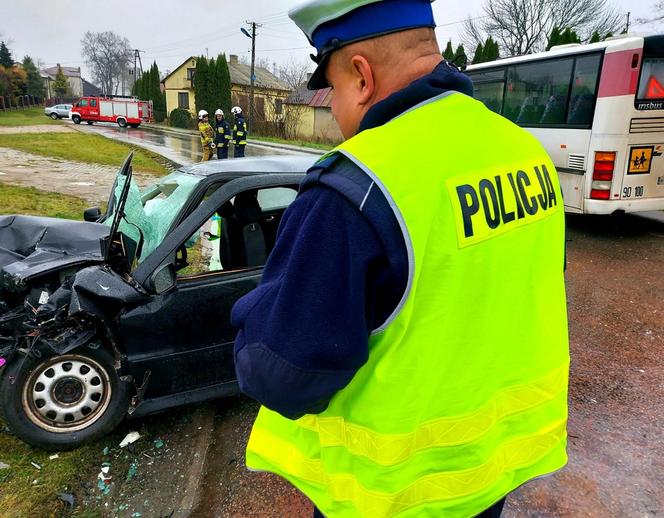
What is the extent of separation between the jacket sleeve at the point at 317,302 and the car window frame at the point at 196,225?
191 centimetres

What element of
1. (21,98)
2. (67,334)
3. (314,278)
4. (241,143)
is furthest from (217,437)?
(21,98)

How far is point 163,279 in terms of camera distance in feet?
8.69

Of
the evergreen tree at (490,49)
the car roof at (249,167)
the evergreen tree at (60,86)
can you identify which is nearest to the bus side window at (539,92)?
the car roof at (249,167)

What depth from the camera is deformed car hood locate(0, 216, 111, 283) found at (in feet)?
11.1

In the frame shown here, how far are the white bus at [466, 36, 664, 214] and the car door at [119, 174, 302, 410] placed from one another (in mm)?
5994

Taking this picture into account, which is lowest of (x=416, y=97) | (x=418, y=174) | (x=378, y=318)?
(x=378, y=318)

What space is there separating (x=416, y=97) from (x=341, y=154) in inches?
9.0

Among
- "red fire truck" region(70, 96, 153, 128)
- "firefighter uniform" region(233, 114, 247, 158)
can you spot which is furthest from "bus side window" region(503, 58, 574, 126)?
"red fire truck" region(70, 96, 153, 128)

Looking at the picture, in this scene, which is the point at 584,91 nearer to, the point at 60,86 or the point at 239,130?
the point at 239,130

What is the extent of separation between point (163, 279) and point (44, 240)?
1779mm

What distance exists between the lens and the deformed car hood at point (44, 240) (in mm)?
3397

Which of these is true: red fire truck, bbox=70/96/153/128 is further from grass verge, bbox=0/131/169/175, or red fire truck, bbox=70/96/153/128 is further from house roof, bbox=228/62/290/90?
grass verge, bbox=0/131/169/175

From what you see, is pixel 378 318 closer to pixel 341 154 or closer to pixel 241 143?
pixel 341 154

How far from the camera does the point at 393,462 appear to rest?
1.06 meters
